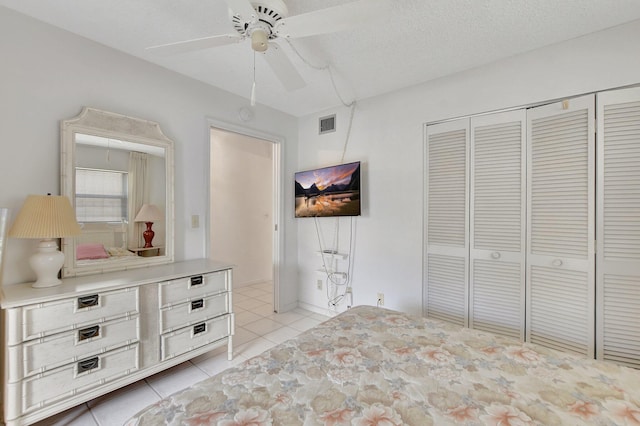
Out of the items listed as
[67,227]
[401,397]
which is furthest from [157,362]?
[401,397]

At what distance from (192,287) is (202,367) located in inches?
27.7

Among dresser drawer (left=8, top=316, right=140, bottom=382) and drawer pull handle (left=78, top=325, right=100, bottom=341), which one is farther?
drawer pull handle (left=78, top=325, right=100, bottom=341)

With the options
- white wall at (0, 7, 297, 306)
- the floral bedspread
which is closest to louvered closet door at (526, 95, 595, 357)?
the floral bedspread

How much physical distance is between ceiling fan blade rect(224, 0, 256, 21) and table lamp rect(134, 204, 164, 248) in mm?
1769

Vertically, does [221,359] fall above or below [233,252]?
below

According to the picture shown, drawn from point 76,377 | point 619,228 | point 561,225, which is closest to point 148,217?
point 76,377

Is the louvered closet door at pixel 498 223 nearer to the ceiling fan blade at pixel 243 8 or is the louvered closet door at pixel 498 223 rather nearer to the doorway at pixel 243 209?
the ceiling fan blade at pixel 243 8

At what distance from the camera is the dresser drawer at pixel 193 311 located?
2.04 metres

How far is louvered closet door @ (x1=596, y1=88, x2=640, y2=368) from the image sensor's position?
70.5 inches

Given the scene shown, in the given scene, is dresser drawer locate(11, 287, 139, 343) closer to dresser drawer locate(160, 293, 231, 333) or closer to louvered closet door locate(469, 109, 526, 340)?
dresser drawer locate(160, 293, 231, 333)

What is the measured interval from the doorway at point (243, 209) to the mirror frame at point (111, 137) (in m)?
1.79

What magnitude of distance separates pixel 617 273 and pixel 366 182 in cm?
204

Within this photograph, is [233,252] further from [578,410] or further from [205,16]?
[578,410]

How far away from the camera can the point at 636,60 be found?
180 cm
